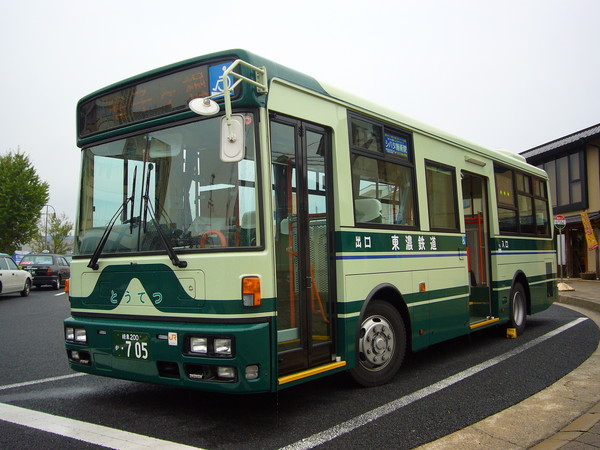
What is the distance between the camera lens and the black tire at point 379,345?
5461 mm

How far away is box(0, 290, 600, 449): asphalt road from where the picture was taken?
4.25 metres

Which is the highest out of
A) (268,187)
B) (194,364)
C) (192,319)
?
(268,187)

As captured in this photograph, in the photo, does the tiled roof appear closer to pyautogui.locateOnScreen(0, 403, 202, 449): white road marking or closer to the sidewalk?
the sidewalk

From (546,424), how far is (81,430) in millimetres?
3770

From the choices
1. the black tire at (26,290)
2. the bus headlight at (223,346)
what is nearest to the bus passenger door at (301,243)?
the bus headlight at (223,346)

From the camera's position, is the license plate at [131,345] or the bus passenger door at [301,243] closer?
the license plate at [131,345]

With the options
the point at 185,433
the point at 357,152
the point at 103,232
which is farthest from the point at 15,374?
the point at 357,152

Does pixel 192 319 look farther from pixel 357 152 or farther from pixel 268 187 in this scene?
pixel 357 152

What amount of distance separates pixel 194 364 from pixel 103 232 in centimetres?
156

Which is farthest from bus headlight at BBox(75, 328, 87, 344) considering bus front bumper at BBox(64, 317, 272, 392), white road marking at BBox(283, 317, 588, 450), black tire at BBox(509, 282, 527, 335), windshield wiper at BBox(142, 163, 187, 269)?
black tire at BBox(509, 282, 527, 335)

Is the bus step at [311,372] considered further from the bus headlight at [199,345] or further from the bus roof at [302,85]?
the bus roof at [302,85]

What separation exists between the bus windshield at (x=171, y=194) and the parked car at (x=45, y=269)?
22.8 meters

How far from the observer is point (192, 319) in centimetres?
432

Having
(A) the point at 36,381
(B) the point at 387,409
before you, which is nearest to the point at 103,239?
(A) the point at 36,381
